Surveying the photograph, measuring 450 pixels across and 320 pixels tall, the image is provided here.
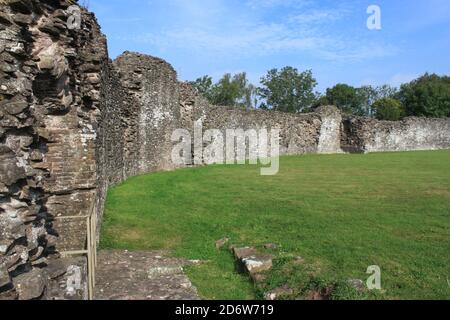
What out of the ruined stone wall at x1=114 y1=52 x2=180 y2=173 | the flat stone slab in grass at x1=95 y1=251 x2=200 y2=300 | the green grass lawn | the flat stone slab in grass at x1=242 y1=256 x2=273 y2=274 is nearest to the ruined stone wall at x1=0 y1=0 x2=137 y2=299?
the flat stone slab in grass at x1=95 y1=251 x2=200 y2=300

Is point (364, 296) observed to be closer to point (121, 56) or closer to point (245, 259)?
point (245, 259)

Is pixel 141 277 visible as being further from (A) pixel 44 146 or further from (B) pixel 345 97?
(B) pixel 345 97

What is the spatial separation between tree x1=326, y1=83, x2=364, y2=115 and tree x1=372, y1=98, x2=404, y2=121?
721 centimetres

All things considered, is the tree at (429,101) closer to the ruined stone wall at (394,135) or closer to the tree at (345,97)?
the tree at (345,97)

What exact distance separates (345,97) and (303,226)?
7715cm

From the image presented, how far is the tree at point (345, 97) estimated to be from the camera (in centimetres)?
8156

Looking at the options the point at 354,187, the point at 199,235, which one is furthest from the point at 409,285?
the point at 354,187

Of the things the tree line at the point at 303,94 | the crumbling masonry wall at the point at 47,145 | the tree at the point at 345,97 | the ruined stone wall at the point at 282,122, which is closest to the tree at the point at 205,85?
the tree line at the point at 303,94

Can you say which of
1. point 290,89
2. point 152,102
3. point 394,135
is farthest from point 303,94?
point 152,102

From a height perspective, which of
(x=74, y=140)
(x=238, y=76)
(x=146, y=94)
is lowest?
(x=74, y=140)

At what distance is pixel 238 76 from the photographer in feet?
268

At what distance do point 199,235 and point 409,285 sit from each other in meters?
4.24

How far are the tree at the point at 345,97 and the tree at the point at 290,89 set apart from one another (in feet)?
14.9

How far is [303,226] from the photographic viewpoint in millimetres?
8523
